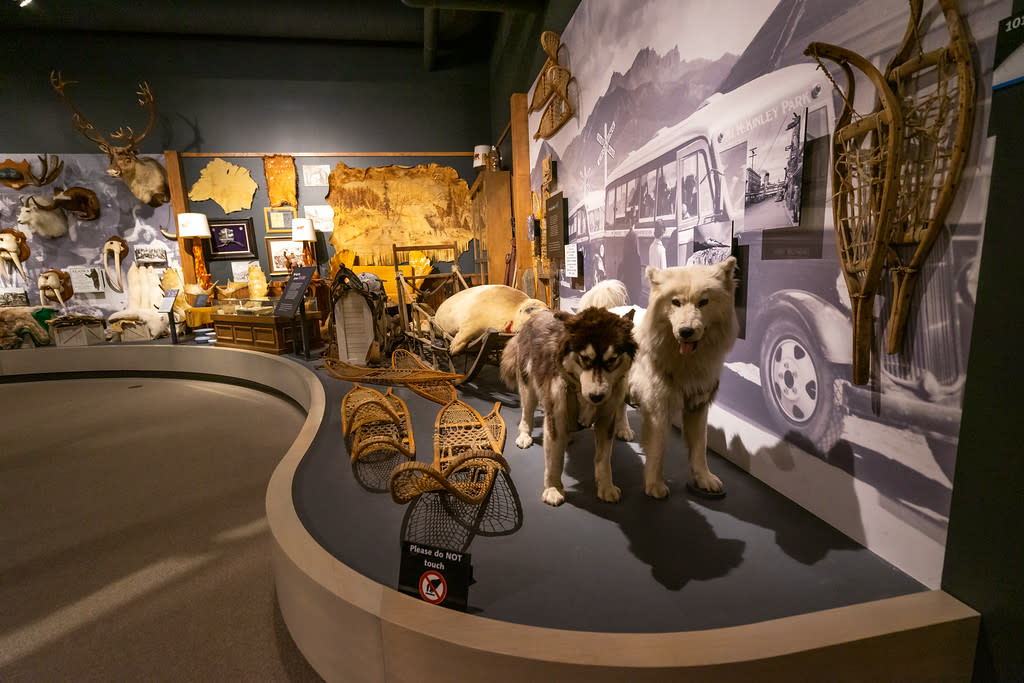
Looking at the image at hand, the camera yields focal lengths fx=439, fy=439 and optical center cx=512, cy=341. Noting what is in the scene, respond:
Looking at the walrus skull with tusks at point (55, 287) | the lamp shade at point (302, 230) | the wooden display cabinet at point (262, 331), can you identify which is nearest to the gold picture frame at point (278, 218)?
the lamp shade at point (302, 230)

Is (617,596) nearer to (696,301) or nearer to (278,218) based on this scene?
(696,301)

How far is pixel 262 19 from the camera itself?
7.37 metres

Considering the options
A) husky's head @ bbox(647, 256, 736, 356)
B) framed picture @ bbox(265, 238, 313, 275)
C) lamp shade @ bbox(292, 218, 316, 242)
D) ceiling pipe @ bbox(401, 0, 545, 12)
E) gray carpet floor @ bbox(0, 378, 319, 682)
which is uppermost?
ceiling pipe @ bbox(401, 0, 545, 12)

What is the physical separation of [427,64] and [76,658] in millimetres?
9147

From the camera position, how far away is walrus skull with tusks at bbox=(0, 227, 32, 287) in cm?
721

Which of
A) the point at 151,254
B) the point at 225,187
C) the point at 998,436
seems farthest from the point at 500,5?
the point at 151,254

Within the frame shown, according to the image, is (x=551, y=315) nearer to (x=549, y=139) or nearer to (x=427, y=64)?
(x=549, y=139)

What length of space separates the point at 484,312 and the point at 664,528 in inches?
96.7

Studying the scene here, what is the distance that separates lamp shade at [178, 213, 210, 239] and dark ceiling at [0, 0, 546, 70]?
3215mm

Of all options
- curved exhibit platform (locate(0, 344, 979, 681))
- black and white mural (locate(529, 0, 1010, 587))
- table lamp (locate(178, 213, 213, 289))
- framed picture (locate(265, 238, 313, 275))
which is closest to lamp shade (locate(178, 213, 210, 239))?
table lamp (locate(178, 213, 213, 289))

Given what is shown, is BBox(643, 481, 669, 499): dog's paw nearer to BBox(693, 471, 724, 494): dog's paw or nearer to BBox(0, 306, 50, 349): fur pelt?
BBox(693, 471, 724, 494): dog's paw

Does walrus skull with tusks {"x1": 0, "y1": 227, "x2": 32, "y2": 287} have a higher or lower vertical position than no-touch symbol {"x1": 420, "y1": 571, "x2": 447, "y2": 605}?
higher

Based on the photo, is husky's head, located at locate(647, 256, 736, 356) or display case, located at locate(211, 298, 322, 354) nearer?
husky's head, located at locate(647, 256, 736, 356)

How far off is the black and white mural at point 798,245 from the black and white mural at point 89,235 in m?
8.66
